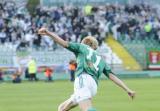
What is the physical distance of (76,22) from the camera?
46.2m

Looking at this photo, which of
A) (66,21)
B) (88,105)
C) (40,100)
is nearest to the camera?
(88,105)

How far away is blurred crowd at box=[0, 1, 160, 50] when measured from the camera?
4391 centimetres

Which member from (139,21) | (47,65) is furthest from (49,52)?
(139,21)

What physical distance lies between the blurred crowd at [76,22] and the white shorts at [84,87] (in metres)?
31.0

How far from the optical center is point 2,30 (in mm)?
43719

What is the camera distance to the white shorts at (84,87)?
12141 mm

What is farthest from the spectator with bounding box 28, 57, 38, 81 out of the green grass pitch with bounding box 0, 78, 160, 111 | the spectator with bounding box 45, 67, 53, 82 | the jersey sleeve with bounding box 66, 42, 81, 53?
the jersey sleeve with bounding box 66, 42, 81, 53

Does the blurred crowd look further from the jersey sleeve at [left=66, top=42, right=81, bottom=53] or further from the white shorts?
the jersey sleeve at [left=66, top=42, right=81, bottom=53]

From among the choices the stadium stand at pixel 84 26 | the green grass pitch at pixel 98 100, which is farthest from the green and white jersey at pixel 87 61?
the stadium stand at pixel 84 26

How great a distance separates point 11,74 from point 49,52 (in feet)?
10.6

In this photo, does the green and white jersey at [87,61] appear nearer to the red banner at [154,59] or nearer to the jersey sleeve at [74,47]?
the jersey sleeve at [74,47]

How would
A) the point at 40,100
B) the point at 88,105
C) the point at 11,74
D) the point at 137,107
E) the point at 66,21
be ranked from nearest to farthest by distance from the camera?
the point at 88,105, the point at 137,107, the point at 40,100, the point at 11,74, the point at 66,21

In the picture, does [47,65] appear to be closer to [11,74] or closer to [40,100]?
[11,74]

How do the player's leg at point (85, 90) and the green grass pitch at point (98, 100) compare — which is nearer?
the player's leg at point (85, 90)
